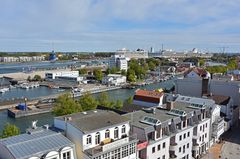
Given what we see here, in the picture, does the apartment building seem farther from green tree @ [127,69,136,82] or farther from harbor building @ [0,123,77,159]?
green tree @ [127,69,136,82]

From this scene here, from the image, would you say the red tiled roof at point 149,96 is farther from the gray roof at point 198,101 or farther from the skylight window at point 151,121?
the skylight window at point 151,121

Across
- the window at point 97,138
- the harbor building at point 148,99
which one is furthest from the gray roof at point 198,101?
the window at point 97,138

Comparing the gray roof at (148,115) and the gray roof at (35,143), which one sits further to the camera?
the gray roof at (148,115)

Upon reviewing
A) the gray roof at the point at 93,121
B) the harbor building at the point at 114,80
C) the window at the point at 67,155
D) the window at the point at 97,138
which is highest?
the gray roof at the point at 93,121

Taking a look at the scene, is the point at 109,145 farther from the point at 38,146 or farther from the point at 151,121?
the point at 151,121

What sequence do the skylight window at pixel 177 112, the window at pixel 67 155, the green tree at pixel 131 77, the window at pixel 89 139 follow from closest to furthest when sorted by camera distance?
1. the window at pixel 67 155
2. the window at pixel 89 139
3. the skylight window at pixel 177 112
4. the green tree at pixel 131 77


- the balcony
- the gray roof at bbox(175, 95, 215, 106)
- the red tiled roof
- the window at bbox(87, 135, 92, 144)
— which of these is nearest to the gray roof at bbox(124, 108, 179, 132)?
the balcony

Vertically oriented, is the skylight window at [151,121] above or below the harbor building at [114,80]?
above
